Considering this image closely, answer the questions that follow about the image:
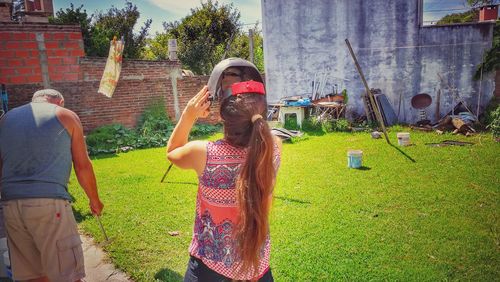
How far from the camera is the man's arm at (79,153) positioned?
2691 mm

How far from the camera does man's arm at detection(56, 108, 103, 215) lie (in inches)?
106

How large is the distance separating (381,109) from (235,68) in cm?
1144

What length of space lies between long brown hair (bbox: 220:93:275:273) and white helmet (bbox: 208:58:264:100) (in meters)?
0.09

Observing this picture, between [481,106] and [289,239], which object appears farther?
[481,106]

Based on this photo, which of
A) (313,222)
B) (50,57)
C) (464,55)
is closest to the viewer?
(313,222)

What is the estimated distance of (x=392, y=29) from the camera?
1212cm

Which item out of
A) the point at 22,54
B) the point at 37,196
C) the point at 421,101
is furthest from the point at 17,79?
the point at 421,101

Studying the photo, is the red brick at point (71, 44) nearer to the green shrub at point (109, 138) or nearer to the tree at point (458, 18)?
the green shrub at point (109, 138)

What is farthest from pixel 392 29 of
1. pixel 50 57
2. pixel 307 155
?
pixel 50 57

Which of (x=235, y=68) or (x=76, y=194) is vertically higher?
(x=235, y=68)

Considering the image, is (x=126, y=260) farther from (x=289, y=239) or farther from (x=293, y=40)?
(x=293, y=40)

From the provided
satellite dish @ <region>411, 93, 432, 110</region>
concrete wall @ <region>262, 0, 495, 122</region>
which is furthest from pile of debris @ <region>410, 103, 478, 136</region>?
satellite dish @ <region>411, 93, 432, 110</region>

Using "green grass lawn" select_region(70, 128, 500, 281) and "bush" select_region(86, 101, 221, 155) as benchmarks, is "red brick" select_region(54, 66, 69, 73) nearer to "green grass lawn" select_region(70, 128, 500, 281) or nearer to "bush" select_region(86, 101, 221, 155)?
"green grass lawn" select_region(70, 128, 500, 281)

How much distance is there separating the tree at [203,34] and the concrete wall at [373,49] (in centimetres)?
715
